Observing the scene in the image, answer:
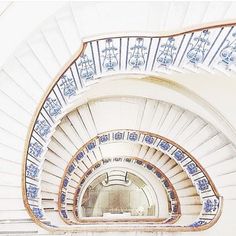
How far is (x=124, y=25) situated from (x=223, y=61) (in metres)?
1.45

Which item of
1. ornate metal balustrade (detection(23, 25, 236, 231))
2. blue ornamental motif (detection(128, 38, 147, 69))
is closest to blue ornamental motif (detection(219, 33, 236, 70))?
ornate metal balustrade (detection(23, 25, 236, 231))

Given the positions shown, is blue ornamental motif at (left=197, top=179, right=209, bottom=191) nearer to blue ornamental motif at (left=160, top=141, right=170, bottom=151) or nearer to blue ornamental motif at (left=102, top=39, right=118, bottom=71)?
blue ornamental motif at (left=160, top=141, right=170, bottom=151)

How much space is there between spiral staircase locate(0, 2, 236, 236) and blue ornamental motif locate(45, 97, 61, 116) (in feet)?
0.28

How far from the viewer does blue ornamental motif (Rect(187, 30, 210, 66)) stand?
443cm

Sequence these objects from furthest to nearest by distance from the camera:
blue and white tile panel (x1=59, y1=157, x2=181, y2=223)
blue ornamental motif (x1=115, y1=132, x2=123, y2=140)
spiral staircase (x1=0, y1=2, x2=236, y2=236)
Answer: blue and white tile panel (x1=59, y1=157, x2=181, y2=223) < blue ornamental motif (x1=115, y1=132, x2=123, y2=140) < spiral staircase (x1=0, y1=2, x2=236, y2=236)

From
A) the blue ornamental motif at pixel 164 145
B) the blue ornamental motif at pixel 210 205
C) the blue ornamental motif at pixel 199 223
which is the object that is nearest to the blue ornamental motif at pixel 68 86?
the blue ornamental motif at pixel 164 145

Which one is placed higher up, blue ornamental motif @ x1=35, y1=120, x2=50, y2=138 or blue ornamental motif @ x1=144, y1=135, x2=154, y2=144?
blue ornamental motif @ x1=144, y1=135, x2=154, y2=144

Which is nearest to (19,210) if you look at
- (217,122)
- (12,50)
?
(12,50)

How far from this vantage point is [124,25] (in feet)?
14.9

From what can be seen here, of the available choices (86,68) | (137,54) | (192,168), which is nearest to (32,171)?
(86,68)

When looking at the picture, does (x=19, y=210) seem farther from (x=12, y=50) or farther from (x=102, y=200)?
(x=102, y=200)

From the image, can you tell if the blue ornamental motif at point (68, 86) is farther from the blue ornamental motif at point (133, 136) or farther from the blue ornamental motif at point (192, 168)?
the blue ornamental motif at point (192, 168)

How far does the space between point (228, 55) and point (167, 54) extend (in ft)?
2.71

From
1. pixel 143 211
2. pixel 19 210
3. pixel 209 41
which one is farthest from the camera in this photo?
pixel 143 211
